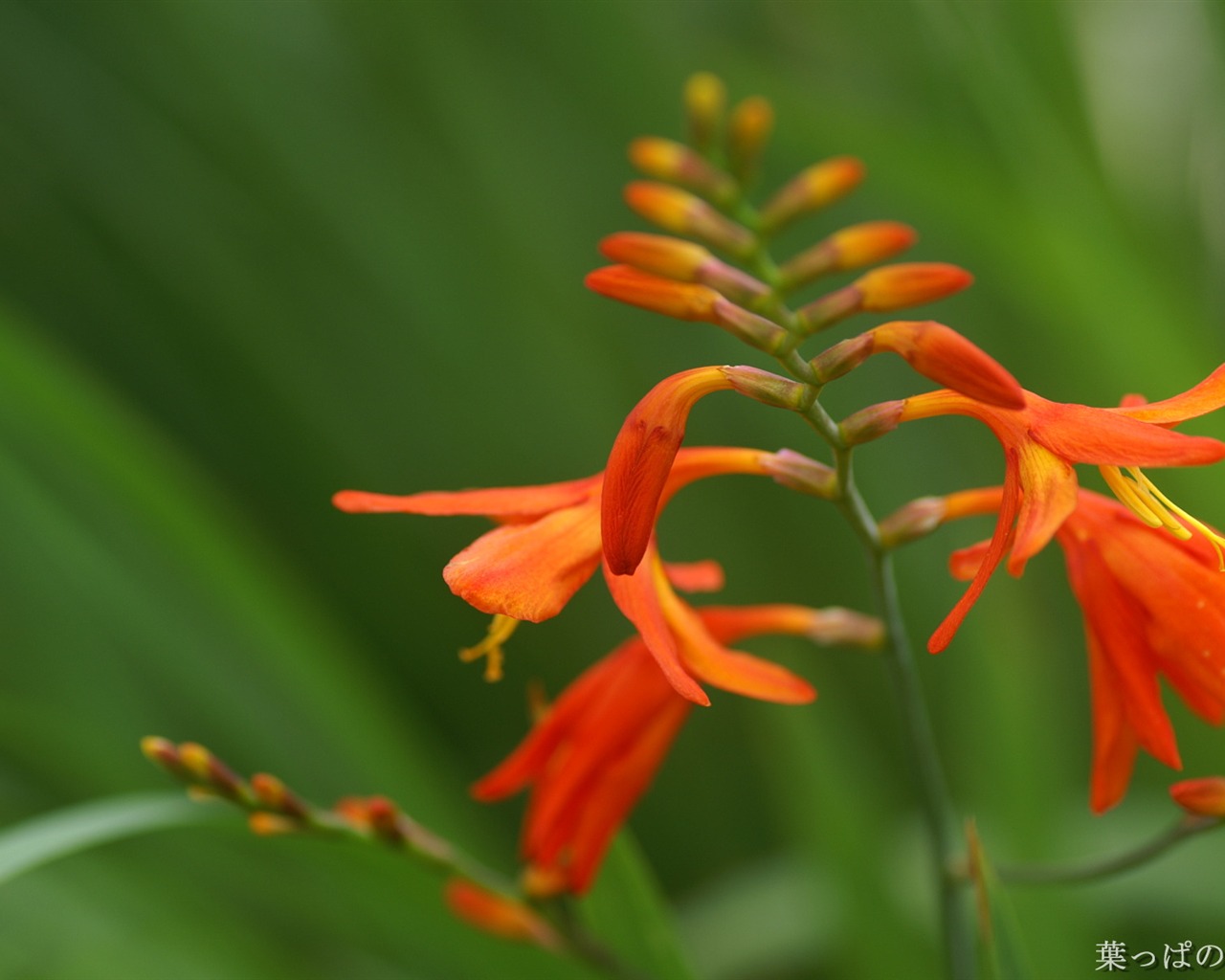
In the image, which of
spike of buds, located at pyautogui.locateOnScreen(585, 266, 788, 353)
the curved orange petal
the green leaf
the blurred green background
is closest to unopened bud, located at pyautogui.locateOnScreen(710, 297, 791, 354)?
spike of buds, located at pyautogui.locateOnScreen(585, 266, 788, 353)

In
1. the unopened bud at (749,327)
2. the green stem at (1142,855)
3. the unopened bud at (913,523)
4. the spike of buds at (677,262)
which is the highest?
the spike of buds at (677,262)

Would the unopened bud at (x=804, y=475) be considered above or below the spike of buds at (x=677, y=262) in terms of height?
below

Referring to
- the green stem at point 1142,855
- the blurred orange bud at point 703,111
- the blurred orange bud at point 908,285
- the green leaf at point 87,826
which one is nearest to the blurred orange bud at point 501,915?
the green leaf at point 87,826

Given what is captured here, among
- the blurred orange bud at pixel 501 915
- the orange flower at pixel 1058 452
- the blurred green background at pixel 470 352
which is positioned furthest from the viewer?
the blurred green background at pixel 470 352

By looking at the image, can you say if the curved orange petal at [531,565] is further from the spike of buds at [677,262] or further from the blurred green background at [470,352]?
the blurred green background at [470,352]

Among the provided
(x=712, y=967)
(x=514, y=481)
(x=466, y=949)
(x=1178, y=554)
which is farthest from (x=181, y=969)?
(x=1178, y=554)

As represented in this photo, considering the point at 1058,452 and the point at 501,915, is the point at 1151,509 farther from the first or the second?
the point at 501,915

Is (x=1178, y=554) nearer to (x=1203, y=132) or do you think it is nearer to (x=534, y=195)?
(x=534, y=195)
